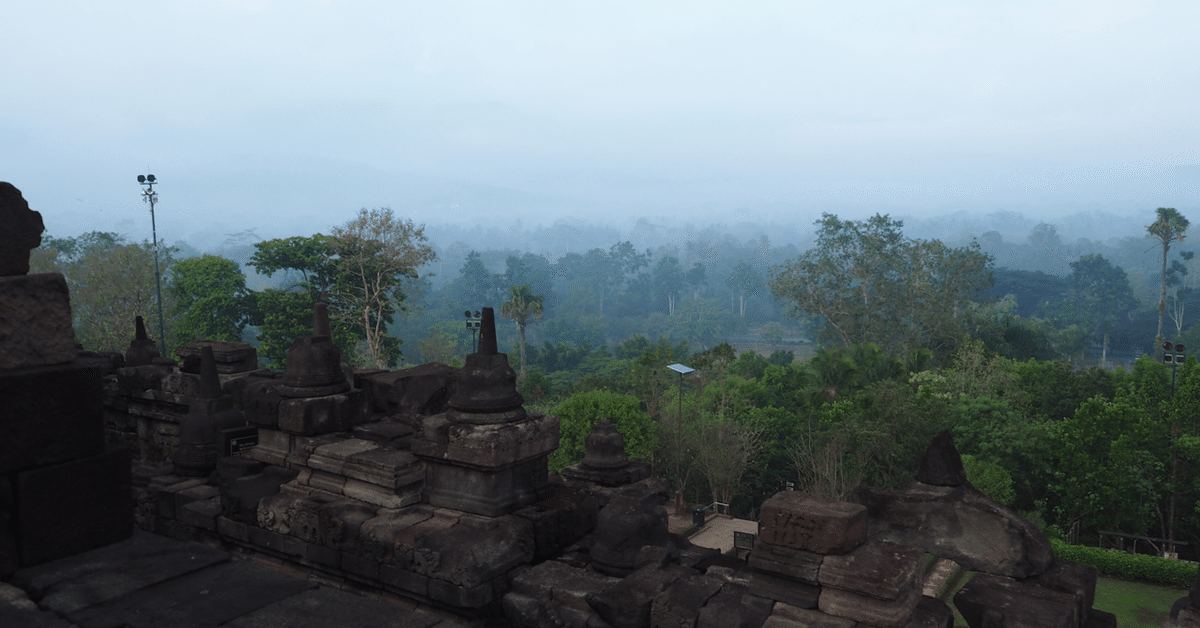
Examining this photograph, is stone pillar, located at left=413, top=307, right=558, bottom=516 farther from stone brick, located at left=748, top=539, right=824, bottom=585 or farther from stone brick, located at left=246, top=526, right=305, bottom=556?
stone brick, located at left=748, top=539, right=824, bottom=585

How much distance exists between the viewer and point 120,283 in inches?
1508

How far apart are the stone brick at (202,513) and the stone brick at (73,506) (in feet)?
6.53

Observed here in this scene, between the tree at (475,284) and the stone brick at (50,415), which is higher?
the stone brick at (50,415)

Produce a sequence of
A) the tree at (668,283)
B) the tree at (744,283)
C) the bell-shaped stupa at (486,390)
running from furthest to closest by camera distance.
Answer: the tree at (668,283), the tree at (744,283), the bell-shaped stupa at (486,390)

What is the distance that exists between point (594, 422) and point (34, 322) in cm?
2360

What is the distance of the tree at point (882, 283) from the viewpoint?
149 ft

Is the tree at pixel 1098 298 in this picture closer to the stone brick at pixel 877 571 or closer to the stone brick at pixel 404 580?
the stone brick at pixel 877 571

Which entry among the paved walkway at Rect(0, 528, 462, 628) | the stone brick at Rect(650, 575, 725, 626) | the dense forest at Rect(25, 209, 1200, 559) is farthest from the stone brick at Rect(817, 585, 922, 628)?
the dense forest at Rect(25, 209, 1200, 559)

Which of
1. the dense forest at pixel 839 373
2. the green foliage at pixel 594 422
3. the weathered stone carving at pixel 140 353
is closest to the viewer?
the weathered stone carving at pixel 140 353

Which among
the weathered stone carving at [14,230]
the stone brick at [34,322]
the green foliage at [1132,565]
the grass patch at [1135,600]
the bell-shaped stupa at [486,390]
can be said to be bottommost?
the grass patch at [1135,600]

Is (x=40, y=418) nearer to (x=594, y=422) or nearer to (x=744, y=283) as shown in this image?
(x=594, y=422)

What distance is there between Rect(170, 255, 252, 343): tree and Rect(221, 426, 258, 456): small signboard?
3420cm

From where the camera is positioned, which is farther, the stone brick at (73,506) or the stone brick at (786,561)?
the stone brick at (786,561)

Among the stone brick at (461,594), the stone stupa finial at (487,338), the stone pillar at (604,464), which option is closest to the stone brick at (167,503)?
the stone brick at (461,594)
